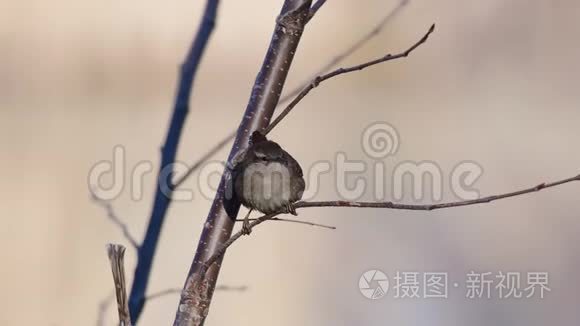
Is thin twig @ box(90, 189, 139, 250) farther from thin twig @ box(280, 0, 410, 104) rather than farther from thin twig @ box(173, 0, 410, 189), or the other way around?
thin twig @ box(280, 0, 410, 104)

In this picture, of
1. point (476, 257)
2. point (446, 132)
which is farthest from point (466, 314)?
point (446, 132)

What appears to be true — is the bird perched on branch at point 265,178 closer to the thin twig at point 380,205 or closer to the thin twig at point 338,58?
the thin twig at point 380,205

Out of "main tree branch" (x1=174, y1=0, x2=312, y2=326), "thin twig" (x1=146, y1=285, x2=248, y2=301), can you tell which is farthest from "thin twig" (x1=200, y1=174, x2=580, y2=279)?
"thin twig" (x1=146, y1=285, x2=248, y2=301)

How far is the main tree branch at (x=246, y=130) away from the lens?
0.63 metres

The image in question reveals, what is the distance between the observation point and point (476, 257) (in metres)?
1.05

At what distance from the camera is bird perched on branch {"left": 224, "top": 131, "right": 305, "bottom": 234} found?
628 millimetres

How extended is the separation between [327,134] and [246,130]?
1.23 feet

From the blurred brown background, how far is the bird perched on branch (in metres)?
0.41

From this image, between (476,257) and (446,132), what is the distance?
0.20 m

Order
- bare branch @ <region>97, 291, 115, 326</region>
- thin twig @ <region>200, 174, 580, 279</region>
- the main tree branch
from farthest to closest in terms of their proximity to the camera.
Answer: bare branch @ <region>97, 291, 115, 326</region> < the main tree branch < thin twig @ <region>200, 174, 580, 279</region>

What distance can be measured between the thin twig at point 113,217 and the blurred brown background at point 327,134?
0.01m

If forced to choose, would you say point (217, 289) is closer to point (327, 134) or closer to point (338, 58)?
point (327, 134)

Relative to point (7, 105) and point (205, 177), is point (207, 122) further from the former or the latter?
point (7, 105)

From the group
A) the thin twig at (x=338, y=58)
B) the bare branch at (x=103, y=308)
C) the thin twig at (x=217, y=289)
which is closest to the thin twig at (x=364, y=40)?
the thin twig at (x=338, y=58)
